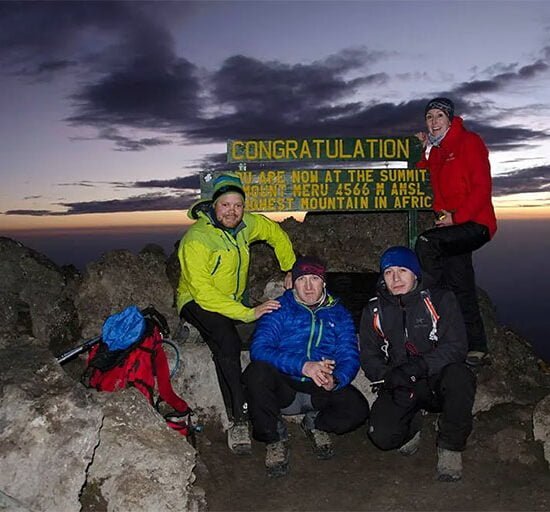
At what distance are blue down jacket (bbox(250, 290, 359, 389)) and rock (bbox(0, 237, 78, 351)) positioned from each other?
143 inches

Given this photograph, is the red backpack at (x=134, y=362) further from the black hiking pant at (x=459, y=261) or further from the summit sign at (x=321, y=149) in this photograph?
the summit sign at (x=321, y=149)

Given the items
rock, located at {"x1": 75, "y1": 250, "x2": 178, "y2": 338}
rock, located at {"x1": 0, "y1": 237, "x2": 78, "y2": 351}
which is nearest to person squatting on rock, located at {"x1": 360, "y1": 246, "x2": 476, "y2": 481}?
rock, located at {"x1": 75, "y1": 250, "x2": 178, "y2": 338}

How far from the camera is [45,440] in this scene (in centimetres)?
536

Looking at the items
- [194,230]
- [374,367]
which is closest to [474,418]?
[374,367]

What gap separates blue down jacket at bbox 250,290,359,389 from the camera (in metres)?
6.26

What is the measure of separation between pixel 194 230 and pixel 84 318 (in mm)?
2973

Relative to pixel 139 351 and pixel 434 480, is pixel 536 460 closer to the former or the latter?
pixel 434 480

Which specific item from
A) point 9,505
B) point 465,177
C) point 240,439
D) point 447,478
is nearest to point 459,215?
point 465,177

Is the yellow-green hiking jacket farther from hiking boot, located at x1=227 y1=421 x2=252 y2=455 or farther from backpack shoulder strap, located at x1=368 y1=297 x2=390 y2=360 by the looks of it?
backpack shoulder strap, located at x1=368 y1=297 x2=390 y2=360

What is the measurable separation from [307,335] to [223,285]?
1276 mm

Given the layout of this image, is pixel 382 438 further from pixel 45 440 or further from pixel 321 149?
pixel 321 149

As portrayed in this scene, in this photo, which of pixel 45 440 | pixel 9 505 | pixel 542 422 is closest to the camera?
pixel 9 505


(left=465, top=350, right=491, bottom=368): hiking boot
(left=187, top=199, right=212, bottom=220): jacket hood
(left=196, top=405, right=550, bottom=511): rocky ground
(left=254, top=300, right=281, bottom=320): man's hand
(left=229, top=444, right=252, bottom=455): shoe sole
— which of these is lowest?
(left=196, top=405, right=550, bottom=511): rocky ground

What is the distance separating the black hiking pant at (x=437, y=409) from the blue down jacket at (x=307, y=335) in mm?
531
